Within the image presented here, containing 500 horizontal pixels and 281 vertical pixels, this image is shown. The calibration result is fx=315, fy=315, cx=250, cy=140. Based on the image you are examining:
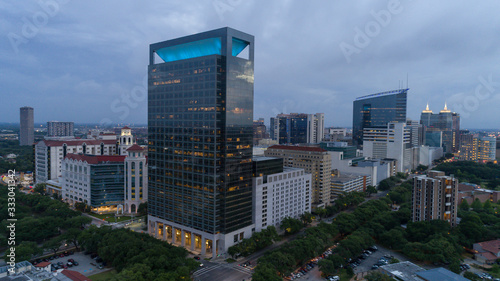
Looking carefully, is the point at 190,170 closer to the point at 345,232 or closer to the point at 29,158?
the point at 345,232

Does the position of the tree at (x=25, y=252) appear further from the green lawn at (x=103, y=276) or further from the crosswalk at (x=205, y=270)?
the crosswalk at (x=205, y=270)

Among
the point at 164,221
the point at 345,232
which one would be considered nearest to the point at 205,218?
the point at 164,221

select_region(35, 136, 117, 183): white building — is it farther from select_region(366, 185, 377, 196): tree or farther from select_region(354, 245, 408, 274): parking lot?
select_region(366, 185, 377, 196): tree

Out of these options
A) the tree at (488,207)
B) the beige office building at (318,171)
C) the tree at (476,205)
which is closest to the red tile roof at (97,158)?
the beige office building at (318,171)

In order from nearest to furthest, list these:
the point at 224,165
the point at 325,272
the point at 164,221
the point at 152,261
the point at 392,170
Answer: the point at 152,261, the point at 325,272, the point at 224,165, the point at 164,221, the point at 392,170

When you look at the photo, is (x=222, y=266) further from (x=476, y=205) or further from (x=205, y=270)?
(x=476, y=205)
